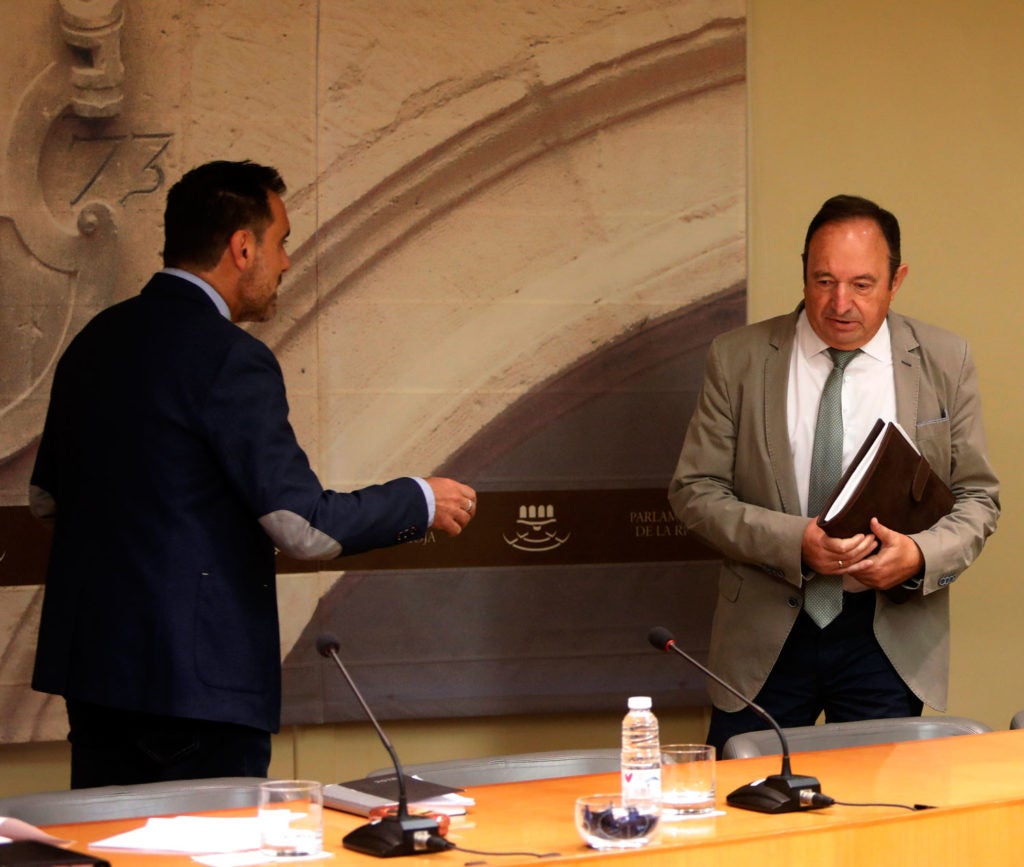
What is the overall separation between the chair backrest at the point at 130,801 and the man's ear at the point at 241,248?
1034mm

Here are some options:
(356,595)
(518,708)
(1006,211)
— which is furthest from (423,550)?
(1006,211)

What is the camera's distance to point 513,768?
9.27 ft

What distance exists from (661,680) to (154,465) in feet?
6.27

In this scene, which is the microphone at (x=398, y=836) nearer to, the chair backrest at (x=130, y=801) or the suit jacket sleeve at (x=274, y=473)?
the chair backrest at (x=130, y=801)

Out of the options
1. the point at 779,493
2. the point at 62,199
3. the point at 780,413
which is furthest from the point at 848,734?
the point at 62,199

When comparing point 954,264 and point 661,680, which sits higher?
point 954,264

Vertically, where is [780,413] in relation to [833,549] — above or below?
above

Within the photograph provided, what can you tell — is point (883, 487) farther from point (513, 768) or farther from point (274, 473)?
point (274, 473)

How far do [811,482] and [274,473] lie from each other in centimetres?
137

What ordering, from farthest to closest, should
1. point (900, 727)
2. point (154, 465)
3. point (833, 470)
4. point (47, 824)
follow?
point (833, 470)
point (900, 727)
point (154, 465)
point (47, 824)

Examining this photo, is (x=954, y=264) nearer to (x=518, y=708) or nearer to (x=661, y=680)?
(x=661, y=680)

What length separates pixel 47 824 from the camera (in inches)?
97.2

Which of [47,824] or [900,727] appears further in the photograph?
[900,727]

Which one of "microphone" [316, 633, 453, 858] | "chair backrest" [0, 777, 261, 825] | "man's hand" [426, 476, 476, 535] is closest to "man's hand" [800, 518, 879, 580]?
"man's hand" [426, 476, 476, 535]
